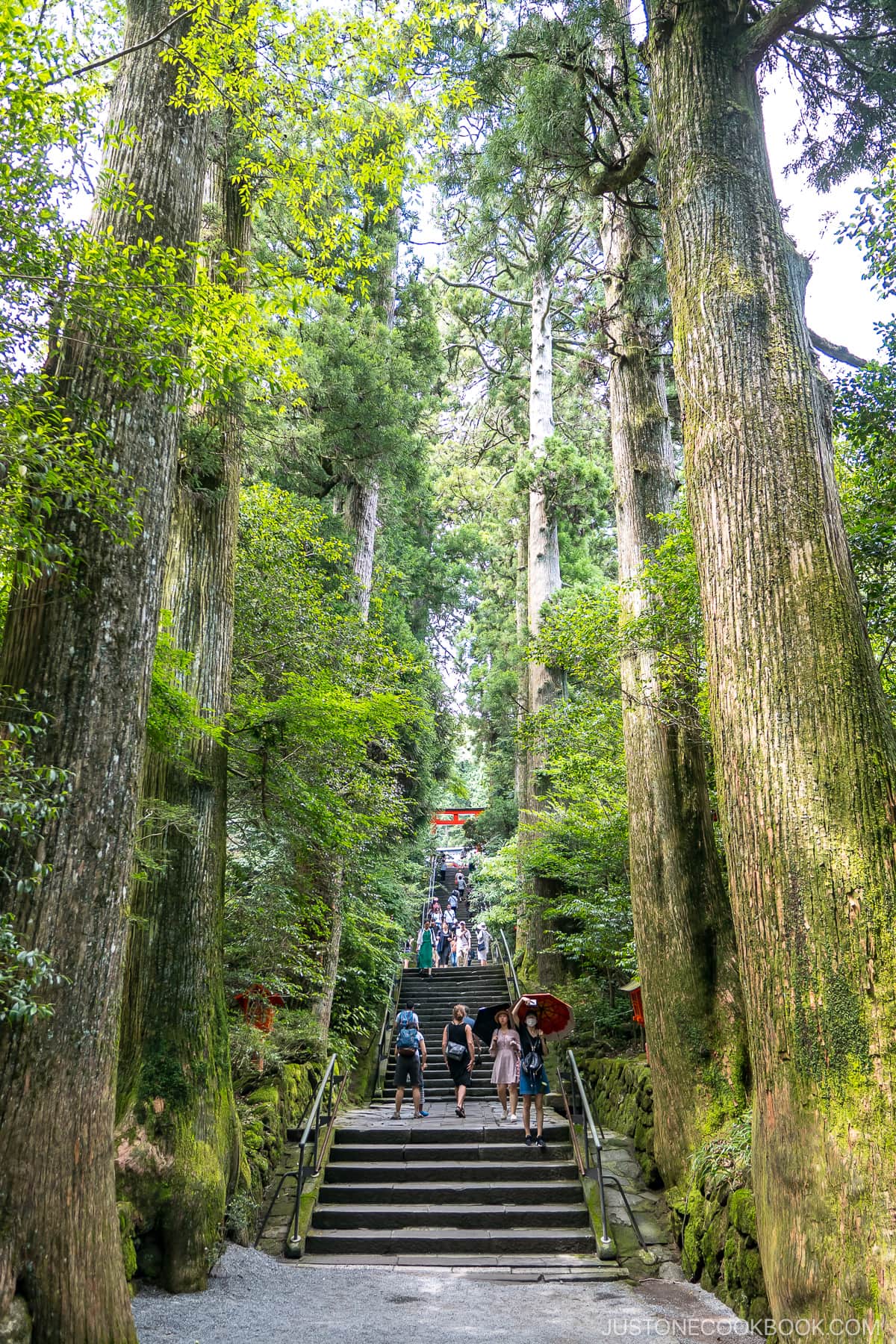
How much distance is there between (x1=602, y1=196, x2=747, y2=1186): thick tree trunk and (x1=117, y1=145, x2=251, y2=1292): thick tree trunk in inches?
138

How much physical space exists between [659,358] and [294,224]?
458 cm

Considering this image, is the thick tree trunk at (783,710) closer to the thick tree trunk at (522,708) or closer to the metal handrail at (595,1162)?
the metal handrail at (595,1162)

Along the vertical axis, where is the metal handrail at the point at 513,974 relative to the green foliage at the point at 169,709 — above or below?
below

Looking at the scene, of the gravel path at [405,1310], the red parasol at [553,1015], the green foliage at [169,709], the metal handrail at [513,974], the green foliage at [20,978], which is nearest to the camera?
the green foliage at [20,978]

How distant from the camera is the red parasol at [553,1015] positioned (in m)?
9.42

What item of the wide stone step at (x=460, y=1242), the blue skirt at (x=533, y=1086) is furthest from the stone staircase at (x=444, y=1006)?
the wide stone step at (x=460, y=1242)

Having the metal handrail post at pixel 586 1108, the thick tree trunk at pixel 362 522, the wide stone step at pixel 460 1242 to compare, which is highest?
the thick tree trunk at pixel 362 522

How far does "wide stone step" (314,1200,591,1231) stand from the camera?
272 inches

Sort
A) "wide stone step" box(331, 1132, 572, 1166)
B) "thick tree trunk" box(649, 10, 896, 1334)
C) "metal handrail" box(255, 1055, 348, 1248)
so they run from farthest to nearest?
"wide stone step" box(331, 1132, 572, 1166) < "metal handrail" box(255, 1055, 348, 1248) < "thick tree trunk" box(649, 10, 896, 1334)

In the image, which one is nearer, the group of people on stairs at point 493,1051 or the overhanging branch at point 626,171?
the overhanging branch at point 626,171

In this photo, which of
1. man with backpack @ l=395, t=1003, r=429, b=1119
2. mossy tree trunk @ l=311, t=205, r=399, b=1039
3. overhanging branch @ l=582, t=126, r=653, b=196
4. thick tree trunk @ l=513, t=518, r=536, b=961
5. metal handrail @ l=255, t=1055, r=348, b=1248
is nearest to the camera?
overhanging branch @ l=582, t=126, r=653, b=196

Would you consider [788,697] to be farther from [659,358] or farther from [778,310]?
[659,358]

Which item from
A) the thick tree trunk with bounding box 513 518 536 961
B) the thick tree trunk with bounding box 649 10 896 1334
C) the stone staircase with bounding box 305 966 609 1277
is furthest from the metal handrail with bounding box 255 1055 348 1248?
the thick tree trunk with bounding box 513 518 536 961

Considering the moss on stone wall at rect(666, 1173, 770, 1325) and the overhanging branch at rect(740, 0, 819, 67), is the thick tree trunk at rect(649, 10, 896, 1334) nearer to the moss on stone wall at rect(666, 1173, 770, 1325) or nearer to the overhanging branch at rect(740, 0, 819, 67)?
the overhanging branch at rect(740, 0, 819, 67)
